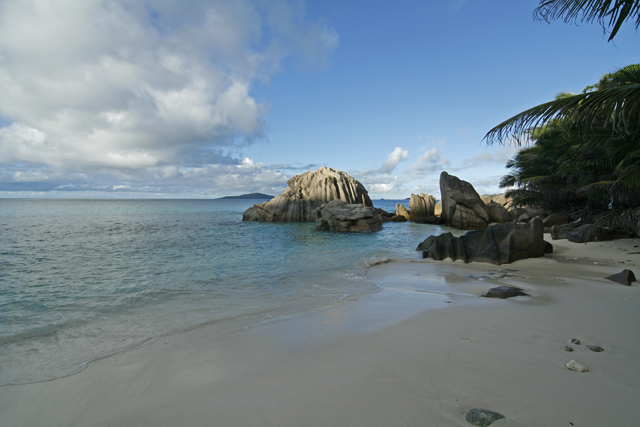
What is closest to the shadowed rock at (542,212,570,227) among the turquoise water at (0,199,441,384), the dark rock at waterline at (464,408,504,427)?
the turquoise water at (0,199,441,384)

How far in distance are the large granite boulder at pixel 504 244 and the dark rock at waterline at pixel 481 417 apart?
888cm

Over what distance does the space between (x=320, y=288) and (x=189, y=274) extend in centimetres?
455

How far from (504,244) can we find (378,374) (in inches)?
354

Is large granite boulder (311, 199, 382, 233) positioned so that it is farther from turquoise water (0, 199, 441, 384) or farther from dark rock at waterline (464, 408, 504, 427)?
dark rock at waterline (464, 408, 504, 427)

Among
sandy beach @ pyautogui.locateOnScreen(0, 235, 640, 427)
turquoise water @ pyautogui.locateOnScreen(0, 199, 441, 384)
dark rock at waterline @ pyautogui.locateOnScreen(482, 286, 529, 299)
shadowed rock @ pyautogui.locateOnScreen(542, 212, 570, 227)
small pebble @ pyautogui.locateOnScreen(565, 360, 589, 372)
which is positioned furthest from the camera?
shadowed rock @ pyautogui.locateOnScreen(542, 212, 570, 227)

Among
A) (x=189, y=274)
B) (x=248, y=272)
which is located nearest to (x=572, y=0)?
(x=248, y=272)

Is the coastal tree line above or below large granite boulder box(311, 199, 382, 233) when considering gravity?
above

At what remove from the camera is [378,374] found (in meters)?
3.03

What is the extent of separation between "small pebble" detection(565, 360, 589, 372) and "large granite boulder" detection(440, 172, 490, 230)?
25633 mm

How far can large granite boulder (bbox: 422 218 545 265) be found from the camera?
996cm

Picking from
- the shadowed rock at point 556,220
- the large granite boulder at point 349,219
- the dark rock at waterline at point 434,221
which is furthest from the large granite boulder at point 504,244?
the dark rock at waterline at point 434,221

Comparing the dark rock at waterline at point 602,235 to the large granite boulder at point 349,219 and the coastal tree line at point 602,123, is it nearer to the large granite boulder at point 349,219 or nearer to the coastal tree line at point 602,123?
the coastal tree line at point 602,123

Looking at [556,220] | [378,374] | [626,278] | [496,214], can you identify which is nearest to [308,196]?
[496,214]

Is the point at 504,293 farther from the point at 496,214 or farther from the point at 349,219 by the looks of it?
the point at 496,214
